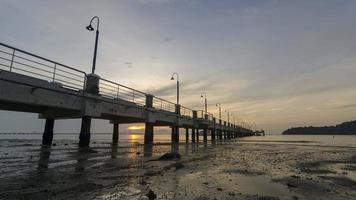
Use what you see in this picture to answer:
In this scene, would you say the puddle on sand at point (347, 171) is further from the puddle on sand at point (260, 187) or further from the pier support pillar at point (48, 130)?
the pier support pillar at point (48, 130)

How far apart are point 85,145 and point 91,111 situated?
291 cm

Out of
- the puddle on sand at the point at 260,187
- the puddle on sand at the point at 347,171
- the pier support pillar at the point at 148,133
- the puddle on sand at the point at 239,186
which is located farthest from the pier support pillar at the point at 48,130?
the puddle on sand at the point at 347,171

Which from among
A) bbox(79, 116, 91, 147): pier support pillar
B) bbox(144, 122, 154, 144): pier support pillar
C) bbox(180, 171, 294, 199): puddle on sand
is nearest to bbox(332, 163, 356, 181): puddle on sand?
bbox(180, 171, 294, 199): puddle on sand

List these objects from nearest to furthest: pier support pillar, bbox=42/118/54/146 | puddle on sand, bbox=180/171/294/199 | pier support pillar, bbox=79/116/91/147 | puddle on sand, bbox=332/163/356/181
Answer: puddle on sand, bbox=180/171/294/199 < puddle on sand, bbox=332/163/356/181 < pier support pillar, bbox=79/116/91/147 < pier support pillar, bbox=42/118/54/146

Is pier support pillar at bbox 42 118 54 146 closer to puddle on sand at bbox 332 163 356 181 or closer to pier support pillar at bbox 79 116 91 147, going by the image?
pier support pillar at bbox 79 116 91 147

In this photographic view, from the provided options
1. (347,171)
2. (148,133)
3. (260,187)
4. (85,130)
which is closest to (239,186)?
(260,187)

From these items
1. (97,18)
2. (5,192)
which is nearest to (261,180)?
(5,192)

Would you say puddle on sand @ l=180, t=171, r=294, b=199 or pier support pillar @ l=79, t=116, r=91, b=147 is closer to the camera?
puddle on sand @ l=180, t=171, r=294, b=199

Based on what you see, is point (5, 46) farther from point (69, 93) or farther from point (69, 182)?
point (69, 182)

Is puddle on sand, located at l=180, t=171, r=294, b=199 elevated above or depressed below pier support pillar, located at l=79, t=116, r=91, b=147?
below

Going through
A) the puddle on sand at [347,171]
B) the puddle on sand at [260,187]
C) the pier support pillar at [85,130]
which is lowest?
the puddle on sand at [260,187]

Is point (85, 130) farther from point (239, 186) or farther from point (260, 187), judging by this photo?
point (260, 187)

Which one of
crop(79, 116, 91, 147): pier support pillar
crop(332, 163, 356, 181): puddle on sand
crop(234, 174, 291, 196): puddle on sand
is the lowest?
crop(234, 174, 291, 196): puddle on sand

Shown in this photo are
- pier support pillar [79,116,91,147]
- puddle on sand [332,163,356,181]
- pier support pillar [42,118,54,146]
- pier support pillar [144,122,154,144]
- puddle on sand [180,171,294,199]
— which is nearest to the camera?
puddle on sand [180,171,294,199]
